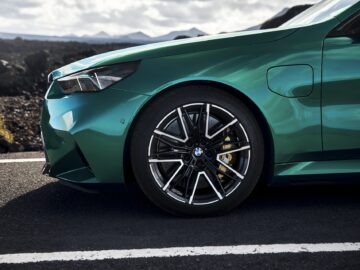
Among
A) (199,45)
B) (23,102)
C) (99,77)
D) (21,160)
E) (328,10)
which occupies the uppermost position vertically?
(328,10)

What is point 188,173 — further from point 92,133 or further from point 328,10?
point 328,10

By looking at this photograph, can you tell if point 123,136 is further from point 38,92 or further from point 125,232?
point 38,92

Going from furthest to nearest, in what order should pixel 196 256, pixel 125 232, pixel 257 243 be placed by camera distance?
pixel 125 232, pixel 257 243, pixel 196 256

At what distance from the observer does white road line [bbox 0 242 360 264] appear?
111 inches

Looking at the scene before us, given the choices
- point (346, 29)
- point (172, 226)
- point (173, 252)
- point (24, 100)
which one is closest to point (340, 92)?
point (346, 29)

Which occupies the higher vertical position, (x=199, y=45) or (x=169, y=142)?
(x=199, y=45)

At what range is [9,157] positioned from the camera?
18.3 ft

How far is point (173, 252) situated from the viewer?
287 centimetres

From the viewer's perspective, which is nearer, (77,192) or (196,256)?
(196,256)

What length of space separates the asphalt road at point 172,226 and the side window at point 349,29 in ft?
3.66

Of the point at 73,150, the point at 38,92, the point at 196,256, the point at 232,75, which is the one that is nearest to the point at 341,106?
the point at 232,75

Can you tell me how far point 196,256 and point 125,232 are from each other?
1.91 ft

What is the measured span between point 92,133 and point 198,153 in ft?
2.15

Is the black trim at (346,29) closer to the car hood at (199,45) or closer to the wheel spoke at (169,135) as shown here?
the car hood at (199,45)
